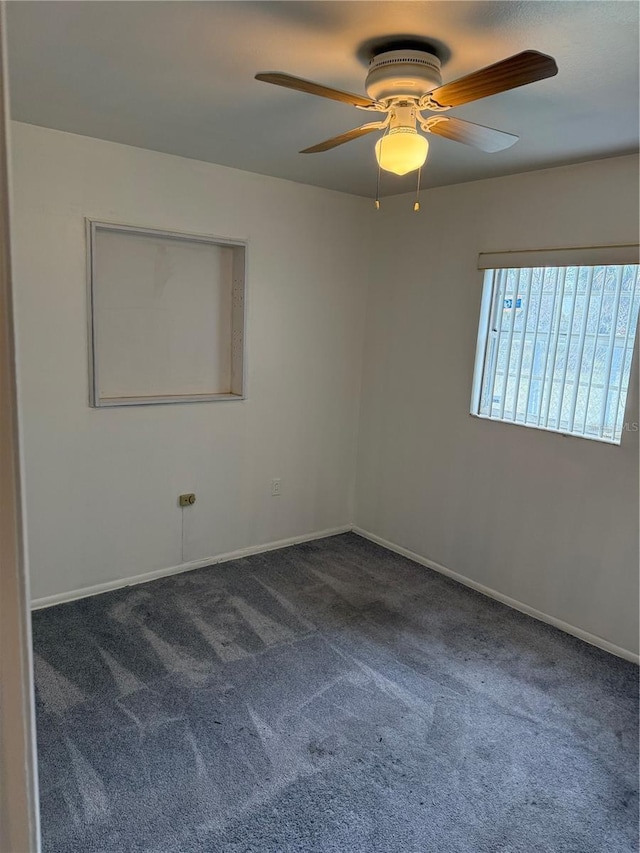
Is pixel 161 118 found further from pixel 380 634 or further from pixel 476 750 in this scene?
pixel 476 750

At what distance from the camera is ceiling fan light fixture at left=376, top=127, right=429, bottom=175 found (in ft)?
5.64

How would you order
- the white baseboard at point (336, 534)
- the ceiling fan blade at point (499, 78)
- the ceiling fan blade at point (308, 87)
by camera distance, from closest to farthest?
the ceiling fan blade at point (499, 78), the ceiling fan blade at point (308, 87), the white baseboard at point (336, 534)

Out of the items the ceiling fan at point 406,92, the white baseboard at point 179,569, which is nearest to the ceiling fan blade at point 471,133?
the ceiling fan at point 406,92

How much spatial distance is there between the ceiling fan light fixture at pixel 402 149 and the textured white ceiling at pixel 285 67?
26cm

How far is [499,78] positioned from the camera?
4.77 feet

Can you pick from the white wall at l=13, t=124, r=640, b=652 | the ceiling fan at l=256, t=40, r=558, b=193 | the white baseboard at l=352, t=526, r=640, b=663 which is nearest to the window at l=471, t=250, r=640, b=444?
the white wall at l=13, t=124, r=640, b=652

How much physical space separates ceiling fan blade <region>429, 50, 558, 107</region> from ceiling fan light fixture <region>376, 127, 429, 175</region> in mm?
122

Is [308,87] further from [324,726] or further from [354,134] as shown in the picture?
[324,726]

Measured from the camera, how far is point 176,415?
3.43 metres

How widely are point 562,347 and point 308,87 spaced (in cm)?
205

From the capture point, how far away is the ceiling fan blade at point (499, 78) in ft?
4.33

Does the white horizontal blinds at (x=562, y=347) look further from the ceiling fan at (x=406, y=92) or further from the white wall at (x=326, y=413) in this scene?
the ceiling fan at (x=406, y=92)

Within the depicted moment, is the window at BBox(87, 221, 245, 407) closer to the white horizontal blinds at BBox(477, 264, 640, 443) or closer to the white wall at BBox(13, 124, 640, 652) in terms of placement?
the white wall at BBox(13, 124, 640, 652)

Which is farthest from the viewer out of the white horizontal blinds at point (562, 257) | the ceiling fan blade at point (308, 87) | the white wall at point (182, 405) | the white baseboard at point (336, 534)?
the white baseboard at point (336, 534)
